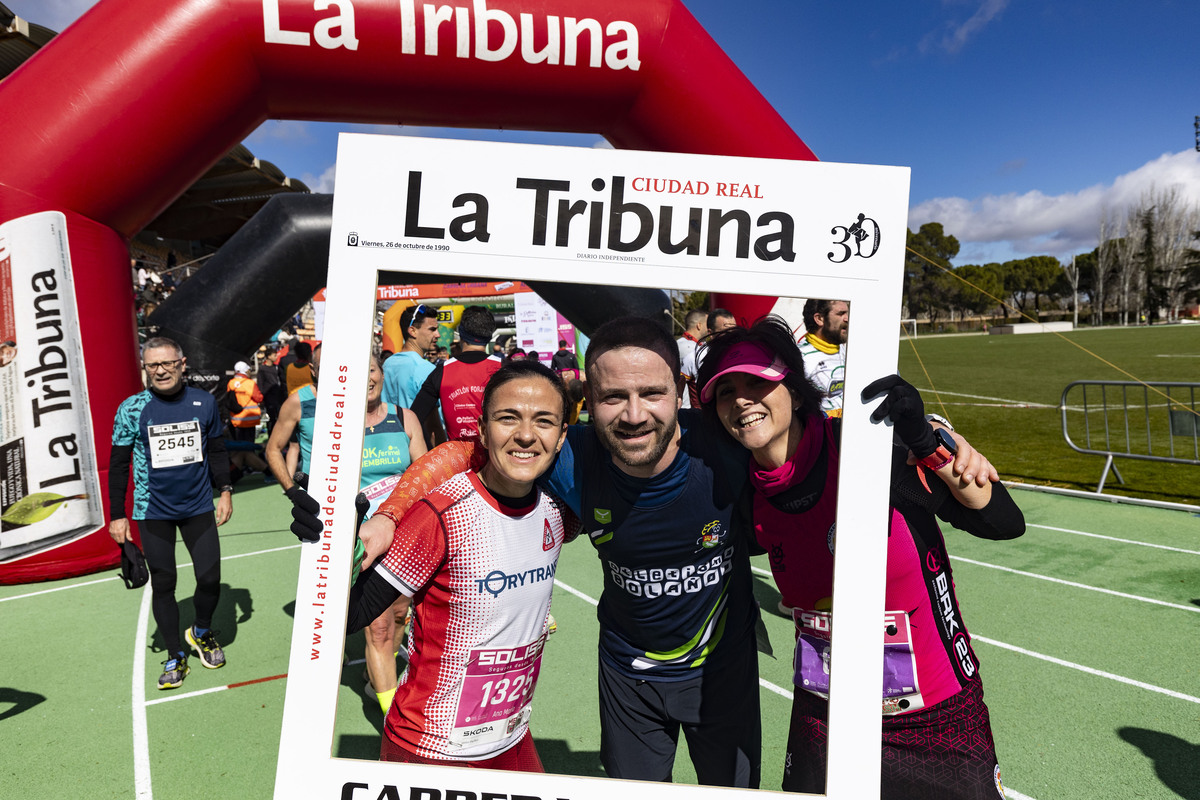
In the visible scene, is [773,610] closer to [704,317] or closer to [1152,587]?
[704,317]

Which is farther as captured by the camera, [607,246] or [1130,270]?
[1130,270]

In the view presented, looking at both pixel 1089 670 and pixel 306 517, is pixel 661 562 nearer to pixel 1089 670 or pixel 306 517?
pixel 306 517

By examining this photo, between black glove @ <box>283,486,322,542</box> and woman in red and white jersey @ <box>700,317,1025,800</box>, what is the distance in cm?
101

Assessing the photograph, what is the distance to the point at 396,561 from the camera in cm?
168

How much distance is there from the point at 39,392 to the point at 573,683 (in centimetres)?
495

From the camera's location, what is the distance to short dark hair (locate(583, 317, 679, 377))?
5.65 feet

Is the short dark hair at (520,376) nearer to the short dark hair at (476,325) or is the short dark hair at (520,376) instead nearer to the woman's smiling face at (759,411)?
the woman's smiling face at (759,411)

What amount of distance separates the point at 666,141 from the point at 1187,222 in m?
87.6

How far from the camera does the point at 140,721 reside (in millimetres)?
3814

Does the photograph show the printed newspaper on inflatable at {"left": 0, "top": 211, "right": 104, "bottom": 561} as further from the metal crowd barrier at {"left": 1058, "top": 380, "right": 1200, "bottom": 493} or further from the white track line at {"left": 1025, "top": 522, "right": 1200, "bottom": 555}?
the metal crowd barrier at {"left": 1058, "top": 380, "right": 1200, "bottom": 493}

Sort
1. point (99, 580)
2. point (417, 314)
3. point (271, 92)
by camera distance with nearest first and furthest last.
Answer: point (417, 314) < point (271, 92) < point (99, 580)

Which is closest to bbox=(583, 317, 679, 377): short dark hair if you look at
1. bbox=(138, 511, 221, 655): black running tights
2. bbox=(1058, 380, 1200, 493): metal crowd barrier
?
bbox=(138, 511, 221, 655): black running tights

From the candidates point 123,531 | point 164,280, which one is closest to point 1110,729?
point 123,531

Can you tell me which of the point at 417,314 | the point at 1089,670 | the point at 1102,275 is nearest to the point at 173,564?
the point at 417,314
